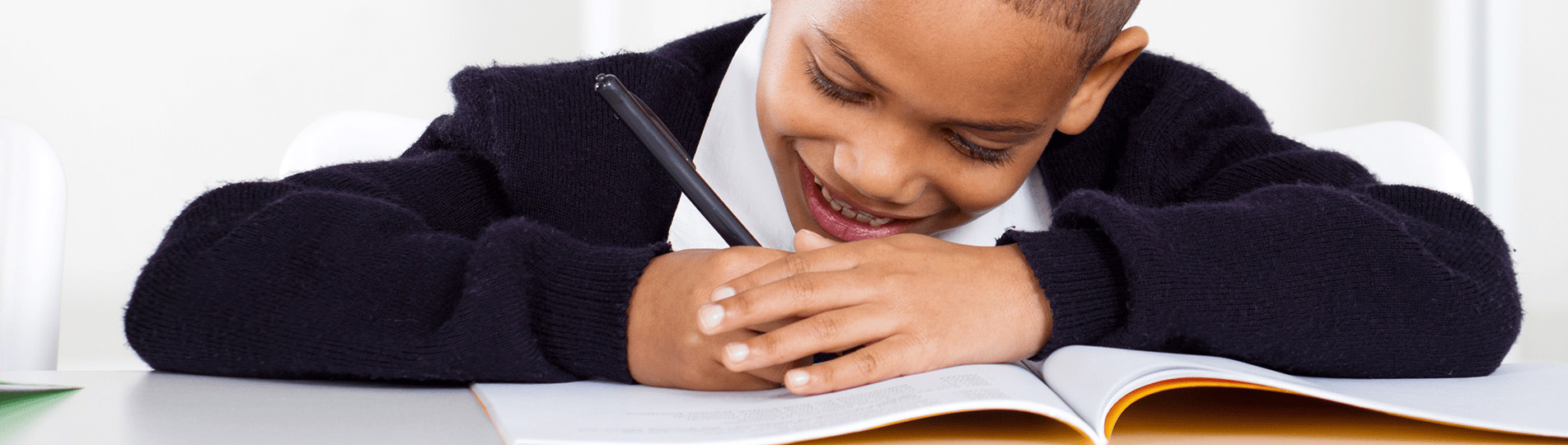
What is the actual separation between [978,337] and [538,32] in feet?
4.19

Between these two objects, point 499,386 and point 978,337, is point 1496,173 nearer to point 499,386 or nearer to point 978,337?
point 978,337

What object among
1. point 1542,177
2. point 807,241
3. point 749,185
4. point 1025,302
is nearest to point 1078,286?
point 1025,302

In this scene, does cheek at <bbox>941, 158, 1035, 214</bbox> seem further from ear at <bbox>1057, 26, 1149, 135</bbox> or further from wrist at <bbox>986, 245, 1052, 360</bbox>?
wrist at <bbox>986, 245, 1052, 360</bbox>

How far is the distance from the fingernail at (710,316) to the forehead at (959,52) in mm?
209

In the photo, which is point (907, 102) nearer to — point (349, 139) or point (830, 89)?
point (830, 89)

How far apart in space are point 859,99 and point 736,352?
0.78 ft

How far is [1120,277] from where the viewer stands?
468 mm

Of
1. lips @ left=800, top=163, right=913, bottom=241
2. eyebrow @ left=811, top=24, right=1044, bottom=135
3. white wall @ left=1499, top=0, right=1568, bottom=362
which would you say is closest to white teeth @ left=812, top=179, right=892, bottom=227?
lips @ left=800, top=163, right=913, bottom=241

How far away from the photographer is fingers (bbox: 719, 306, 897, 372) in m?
0.40

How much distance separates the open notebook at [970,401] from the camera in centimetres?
31

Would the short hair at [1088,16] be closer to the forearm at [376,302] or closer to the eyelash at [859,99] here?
the eyelash at [859,99]

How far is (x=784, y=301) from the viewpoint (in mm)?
419

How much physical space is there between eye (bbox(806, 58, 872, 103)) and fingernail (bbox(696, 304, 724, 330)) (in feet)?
0.74

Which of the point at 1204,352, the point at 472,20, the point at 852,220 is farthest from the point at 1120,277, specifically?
the point at 472,20
